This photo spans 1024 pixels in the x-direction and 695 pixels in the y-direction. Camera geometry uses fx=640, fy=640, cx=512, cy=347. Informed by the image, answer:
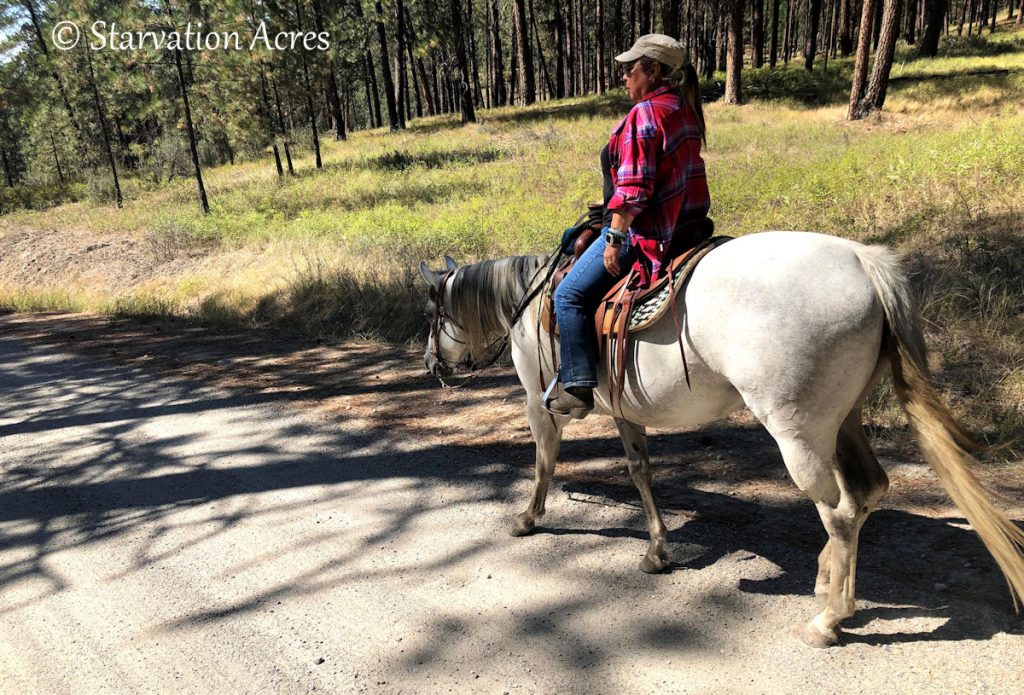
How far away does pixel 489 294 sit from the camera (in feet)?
15.1

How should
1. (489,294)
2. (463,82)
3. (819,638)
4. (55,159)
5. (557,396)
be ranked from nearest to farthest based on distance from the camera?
(819,638) → (557,396) → (489,294) → (463,82) → (55,159)

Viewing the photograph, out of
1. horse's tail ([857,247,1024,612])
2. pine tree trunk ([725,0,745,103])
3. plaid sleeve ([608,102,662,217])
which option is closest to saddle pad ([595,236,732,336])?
plaid sleeve ([608,102,662,217])

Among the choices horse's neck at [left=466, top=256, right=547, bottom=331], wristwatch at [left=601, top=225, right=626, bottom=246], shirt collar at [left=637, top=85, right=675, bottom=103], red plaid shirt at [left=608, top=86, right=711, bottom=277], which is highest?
shirt collar at [left=637, top=85, right=675, bottom=103]

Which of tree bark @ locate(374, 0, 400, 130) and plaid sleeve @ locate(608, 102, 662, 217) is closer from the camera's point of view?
plaid sleeve @ locate(608, 102, 662, 217)

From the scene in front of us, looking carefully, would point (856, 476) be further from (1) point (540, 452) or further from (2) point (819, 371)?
(1) point (540, 452)

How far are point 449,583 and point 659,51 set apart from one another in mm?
3170

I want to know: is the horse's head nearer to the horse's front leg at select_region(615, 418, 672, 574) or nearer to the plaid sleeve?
the horse's front leg at select_region(615, 418, 672, 574)

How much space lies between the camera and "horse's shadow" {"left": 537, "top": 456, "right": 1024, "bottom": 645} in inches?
121

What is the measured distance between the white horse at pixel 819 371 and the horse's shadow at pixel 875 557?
0.71 ft

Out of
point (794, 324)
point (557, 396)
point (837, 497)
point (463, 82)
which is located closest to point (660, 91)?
point (794, 324)

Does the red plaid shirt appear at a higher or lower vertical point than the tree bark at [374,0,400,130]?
lower

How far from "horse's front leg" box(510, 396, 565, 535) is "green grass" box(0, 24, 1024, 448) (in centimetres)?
283

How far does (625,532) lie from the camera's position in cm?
423

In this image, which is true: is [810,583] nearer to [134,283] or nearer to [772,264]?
[772,264]
